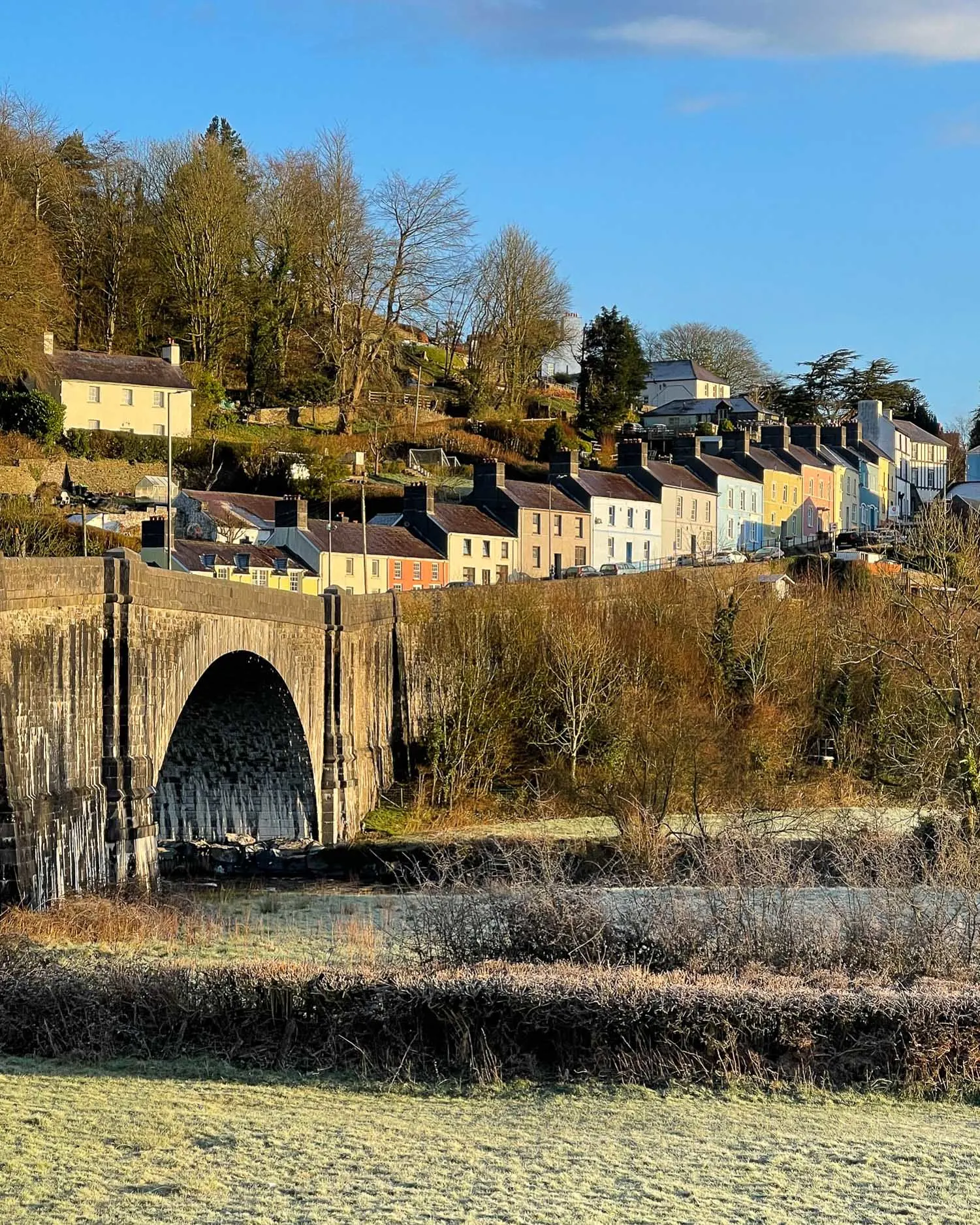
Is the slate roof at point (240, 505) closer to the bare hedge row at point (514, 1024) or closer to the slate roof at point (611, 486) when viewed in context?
the slate roof at point (611, 486)

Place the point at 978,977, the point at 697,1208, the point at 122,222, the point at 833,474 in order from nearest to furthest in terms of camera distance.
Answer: the point at 697,1208
the point at 978,977
the point at 122,222
the point at 833,474

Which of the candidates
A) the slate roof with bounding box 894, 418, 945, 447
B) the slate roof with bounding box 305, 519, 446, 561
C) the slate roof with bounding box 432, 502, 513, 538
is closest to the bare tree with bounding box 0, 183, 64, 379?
the slate roof with bounding box 305, 519, 446, 561

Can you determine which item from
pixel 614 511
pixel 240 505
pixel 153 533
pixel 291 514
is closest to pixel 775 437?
pixel 614 511

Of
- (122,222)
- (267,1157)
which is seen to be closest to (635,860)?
(267,1157)

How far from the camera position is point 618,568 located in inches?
2768

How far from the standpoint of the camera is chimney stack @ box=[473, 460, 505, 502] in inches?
2808

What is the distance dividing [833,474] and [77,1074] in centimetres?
8483

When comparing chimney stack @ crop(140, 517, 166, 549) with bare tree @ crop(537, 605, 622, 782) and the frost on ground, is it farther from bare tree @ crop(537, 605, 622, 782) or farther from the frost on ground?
the frost on ground

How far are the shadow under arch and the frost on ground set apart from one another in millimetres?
20764

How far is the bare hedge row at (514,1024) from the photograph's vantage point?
57.6 ft

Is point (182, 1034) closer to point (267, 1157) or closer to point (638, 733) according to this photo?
point (267, 1157)

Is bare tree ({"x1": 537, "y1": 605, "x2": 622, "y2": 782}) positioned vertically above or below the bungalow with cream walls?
below

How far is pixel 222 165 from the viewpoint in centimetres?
8512

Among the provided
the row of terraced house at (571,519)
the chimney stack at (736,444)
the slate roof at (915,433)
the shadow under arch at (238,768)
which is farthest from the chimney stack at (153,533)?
the slate roof at (915,433)
